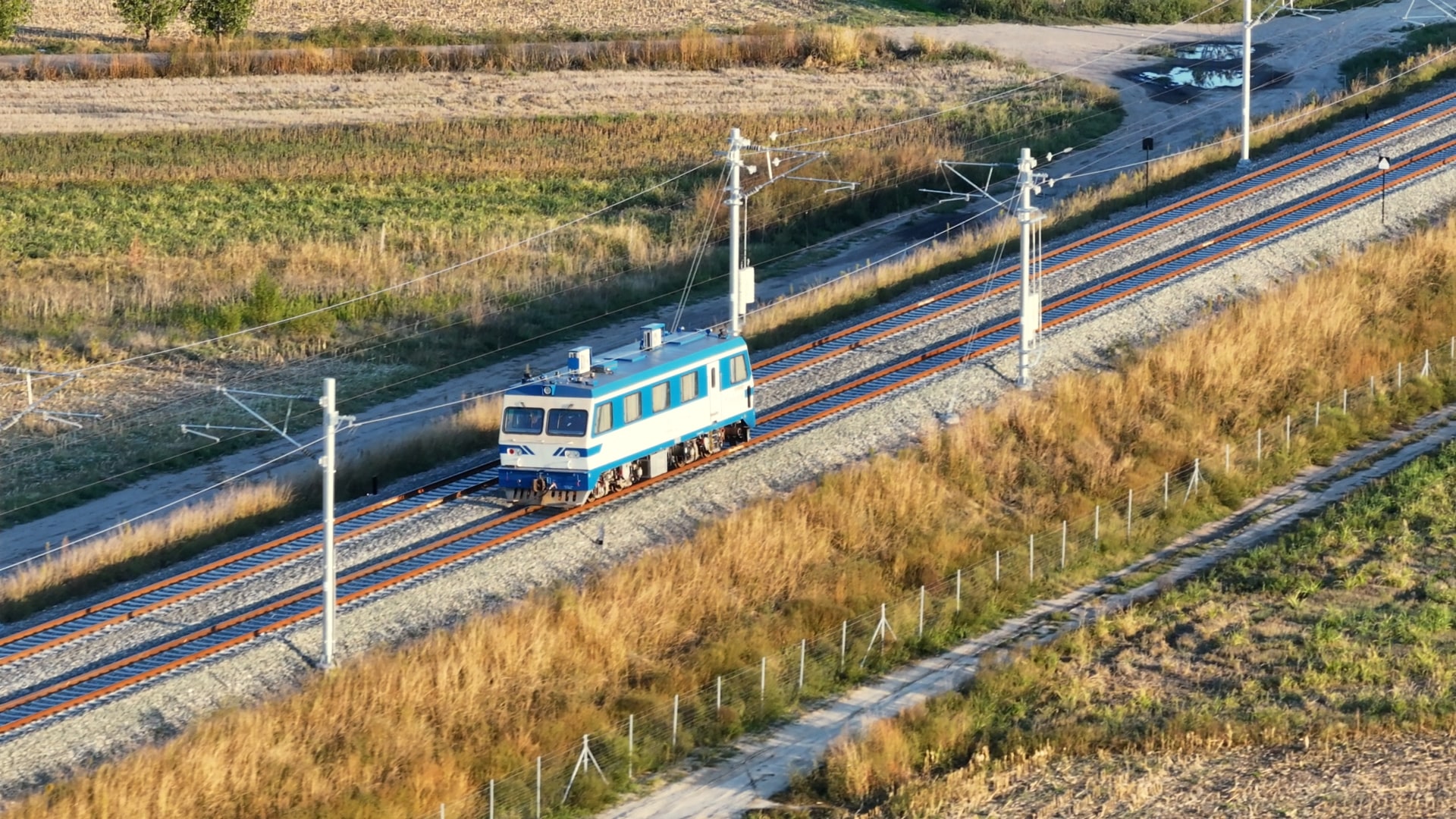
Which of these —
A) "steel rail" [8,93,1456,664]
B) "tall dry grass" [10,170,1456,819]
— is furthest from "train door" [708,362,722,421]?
"steel rail" [8,93,1456,664]

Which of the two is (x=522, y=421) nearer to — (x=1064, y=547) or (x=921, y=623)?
(x=921, y=623)

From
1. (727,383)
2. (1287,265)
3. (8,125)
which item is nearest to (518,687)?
(727,383)

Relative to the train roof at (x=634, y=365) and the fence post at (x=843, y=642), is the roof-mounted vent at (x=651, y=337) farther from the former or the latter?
the fence post at (x=843, y=642)

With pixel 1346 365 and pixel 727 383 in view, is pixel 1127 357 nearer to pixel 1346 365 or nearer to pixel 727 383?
pixel 1346 365

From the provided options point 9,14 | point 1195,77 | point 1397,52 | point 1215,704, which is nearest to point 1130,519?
point 1215,704

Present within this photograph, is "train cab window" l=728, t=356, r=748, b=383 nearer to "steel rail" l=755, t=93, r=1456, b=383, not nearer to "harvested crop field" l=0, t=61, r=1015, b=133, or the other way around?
"steel rail" l=755, t=93, r=1456, b=383

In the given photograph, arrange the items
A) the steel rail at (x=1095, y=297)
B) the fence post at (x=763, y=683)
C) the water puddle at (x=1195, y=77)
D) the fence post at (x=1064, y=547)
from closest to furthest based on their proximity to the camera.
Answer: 1. the fence post at (x=763, y=683)
2. the fence post at (x=1064, y=547)
3. the steel rail at (x=1095, y=297)
4. the water puddle at (x=1195, y=77)

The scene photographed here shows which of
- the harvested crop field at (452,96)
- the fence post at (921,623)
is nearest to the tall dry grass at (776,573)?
the fence post at (921,623)
